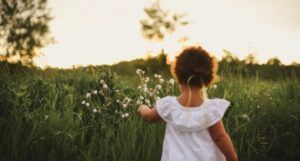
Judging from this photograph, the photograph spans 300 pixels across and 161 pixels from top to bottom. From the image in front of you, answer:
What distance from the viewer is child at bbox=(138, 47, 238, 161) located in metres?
3.49

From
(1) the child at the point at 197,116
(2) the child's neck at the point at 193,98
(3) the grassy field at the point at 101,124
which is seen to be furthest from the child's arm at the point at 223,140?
(3) the grassy field at the point at 101,124

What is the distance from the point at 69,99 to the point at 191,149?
2.57 meters

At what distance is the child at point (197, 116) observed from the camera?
137 inches

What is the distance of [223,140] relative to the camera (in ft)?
11.4

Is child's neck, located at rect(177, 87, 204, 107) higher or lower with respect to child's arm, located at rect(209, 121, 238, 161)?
higher

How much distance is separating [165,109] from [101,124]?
1.86 m

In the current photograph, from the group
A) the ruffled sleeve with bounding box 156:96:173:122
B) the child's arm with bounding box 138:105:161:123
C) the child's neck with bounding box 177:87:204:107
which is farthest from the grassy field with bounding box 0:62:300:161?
the child's neck with bounding box 177:87:204:107

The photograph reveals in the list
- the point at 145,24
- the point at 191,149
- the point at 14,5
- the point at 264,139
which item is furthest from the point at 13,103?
the point at 145,24

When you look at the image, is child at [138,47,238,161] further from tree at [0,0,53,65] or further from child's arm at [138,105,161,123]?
tree at [0,0,53,65]

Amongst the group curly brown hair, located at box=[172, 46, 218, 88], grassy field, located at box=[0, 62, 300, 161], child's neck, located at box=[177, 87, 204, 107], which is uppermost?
curly brown hair, located at box=[172, 46, 218, 88]

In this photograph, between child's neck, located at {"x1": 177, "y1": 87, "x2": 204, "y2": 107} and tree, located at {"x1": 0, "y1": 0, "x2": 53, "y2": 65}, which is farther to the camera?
tree, located at {"x1": 0, "y1": 0, "x2": 53, "y2": 65}

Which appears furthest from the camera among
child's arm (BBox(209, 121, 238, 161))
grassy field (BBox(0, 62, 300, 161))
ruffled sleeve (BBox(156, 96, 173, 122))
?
grassy field (BBox(0, 62, 300, 161))

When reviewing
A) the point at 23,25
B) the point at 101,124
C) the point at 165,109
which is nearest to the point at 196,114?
the point at 165,109

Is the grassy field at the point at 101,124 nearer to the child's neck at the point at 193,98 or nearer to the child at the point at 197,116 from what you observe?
the child at the point at 197,116
